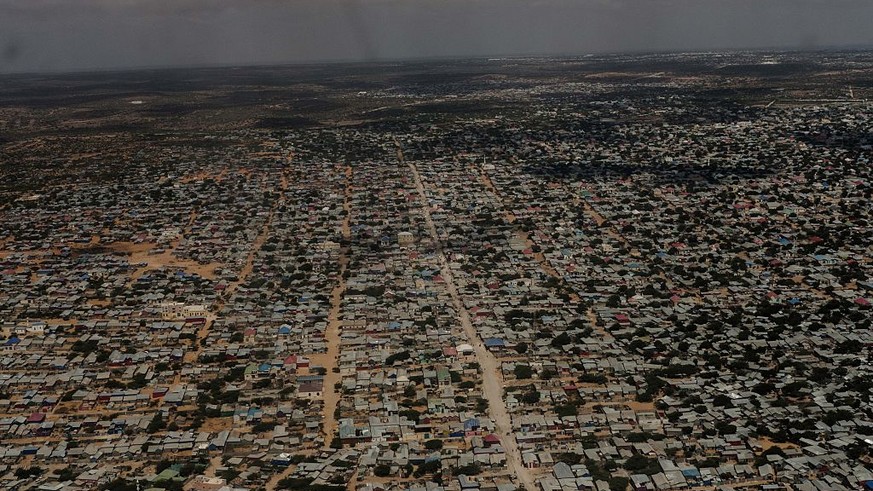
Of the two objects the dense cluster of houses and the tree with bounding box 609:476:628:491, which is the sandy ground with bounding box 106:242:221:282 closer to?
the dense cluster of houses

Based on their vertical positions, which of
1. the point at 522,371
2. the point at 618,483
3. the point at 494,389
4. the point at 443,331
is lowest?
the point at 618,483

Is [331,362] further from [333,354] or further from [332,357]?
[333,354]

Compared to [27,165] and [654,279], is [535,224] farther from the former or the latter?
[27,165]

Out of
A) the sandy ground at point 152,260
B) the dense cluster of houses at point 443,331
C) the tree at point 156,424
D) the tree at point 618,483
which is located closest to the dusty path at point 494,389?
the dense cluster of houses at point 443,331

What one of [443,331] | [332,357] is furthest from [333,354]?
[443,331]

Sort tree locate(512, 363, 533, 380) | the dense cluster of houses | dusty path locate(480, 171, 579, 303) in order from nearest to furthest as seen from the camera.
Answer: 1. the dense cluster of houses
2. tree locate(512, 363, 533, 380)
3. dusty path locate(480, 171, 579, 303)

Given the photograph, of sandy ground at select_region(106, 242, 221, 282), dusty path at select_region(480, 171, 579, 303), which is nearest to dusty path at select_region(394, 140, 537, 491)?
dusty path at select_region(480, 171, 579, 303)

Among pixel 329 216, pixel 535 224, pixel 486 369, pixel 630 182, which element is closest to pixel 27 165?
pixel 329 216

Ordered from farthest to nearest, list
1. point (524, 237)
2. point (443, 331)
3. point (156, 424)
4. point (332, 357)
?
point (524, 237)
point (443, 331)
point (332, 357)
point (156, 424)

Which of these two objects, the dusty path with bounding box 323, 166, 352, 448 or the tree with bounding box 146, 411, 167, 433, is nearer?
the tree with bounding box 146, 411, 167, 433

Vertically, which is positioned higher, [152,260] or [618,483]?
[152,260]

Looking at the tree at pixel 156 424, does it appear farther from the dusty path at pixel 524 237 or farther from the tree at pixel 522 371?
the dusty path at pixel 524 237

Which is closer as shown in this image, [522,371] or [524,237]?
[522,371]
